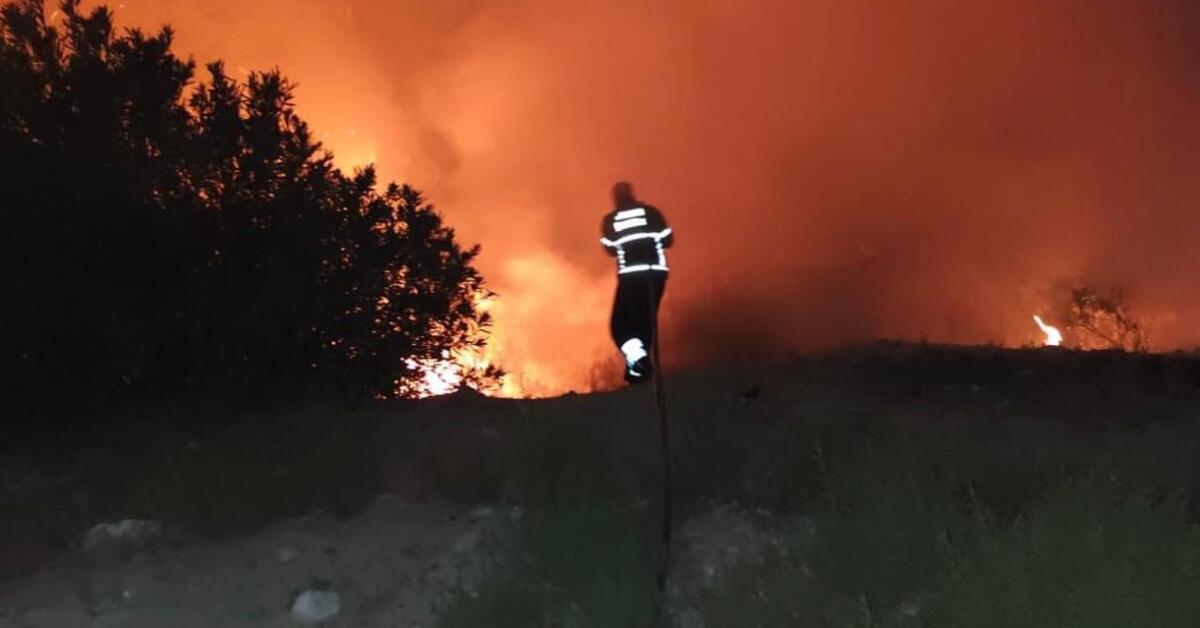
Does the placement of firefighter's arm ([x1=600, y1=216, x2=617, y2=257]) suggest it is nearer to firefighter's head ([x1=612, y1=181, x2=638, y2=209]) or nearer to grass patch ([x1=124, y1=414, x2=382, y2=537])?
firefighter's head ([x1=612, y1=181, x2=638, y2=209])

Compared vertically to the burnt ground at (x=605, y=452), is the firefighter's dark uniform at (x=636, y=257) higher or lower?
higher

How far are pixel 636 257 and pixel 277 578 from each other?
2.36 meters

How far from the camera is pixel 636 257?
5867 mm

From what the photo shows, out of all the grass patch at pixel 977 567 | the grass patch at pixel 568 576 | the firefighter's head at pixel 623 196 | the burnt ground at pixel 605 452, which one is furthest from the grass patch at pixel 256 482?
the grass patch at pixel 977 567

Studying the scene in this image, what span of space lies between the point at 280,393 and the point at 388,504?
3.26 m

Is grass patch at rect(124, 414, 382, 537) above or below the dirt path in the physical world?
above

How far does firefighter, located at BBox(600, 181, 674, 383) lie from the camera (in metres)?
5.79

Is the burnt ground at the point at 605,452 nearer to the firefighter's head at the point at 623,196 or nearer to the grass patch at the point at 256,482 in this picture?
the grass patch at the point at 256,482

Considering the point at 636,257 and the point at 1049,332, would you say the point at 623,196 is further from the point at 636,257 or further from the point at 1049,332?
the point at 1049,332

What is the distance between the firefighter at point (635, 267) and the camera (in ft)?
19.0

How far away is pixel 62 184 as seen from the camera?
26.5ft

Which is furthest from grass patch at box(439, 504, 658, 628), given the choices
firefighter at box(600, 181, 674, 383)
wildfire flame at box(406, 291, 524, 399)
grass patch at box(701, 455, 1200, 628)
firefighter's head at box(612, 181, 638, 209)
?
wildfire flame at box(406, 291, 524, 399)

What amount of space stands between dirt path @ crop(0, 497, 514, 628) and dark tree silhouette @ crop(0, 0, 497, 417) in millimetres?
3236

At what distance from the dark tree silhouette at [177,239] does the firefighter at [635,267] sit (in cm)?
203
